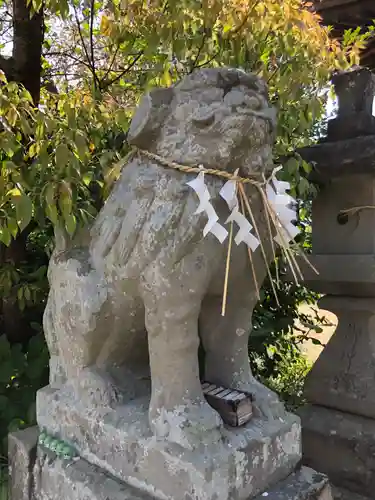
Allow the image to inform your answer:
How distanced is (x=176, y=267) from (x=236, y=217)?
6.0 inches

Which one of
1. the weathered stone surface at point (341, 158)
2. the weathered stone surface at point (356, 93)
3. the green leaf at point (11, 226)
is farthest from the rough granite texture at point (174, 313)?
the weathered stone surface at point (356, 93)

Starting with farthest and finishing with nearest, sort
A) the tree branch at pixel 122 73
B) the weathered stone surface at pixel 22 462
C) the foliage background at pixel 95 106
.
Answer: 1. the tree branch at pixel 122 73
2. the foliage background at pixel 95 106
3. the weathered stone surface at pixel 22 462

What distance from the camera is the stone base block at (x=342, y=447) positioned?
5.38 feet

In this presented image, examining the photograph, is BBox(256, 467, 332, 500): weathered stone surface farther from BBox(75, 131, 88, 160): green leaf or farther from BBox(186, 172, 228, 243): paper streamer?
BBox(75, 131, 88, 160): green leaf

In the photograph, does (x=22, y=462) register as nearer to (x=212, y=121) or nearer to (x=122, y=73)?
(x=212, y=121)

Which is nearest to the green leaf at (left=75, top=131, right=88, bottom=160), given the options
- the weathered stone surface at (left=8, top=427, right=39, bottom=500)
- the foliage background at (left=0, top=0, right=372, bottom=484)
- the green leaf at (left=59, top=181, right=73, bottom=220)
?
the foliage background at (left=0, top=0, right=372, bottom=484)

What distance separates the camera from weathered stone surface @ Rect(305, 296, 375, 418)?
1.69 metres

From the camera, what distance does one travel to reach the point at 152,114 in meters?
1.02

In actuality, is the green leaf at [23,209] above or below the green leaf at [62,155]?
below

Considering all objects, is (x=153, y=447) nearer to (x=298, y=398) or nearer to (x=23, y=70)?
(x=298, y=398)

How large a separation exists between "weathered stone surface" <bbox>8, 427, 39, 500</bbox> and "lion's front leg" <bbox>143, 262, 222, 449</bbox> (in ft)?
1.45

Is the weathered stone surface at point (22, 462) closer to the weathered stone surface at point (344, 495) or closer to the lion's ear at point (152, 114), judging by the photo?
the lion's ear at point (152, 114)

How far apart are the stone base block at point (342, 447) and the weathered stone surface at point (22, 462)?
932mm

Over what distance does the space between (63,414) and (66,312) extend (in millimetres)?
259
